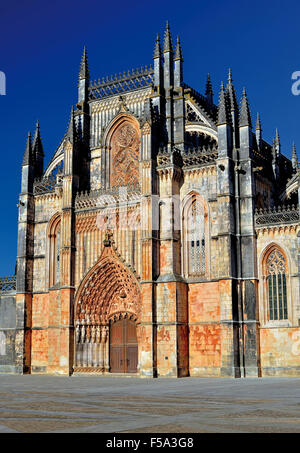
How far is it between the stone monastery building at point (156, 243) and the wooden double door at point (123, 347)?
0.09 meters

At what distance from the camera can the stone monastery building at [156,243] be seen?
33969 mm

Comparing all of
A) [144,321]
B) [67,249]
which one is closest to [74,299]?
[67,249]

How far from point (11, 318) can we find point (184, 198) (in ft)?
54.8

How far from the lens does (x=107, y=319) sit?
39.8 m

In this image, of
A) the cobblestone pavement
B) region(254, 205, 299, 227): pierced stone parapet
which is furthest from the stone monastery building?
the cobblestone pavement

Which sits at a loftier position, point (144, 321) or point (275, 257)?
point (275, 257)

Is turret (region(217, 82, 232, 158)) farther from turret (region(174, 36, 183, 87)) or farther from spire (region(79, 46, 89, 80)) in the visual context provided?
spire (region(79, 46, 89, 80))

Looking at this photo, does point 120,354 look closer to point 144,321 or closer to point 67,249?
point 144,321

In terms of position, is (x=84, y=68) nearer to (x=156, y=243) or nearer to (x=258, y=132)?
(x=258, y=132)

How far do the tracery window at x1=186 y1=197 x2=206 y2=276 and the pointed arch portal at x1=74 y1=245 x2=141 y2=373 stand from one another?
4379mm

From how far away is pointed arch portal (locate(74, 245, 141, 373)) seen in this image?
38.7 m

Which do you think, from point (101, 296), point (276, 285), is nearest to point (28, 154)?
point (101, 296)

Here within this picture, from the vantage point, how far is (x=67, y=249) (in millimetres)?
40312

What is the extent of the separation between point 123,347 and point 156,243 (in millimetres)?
7715
